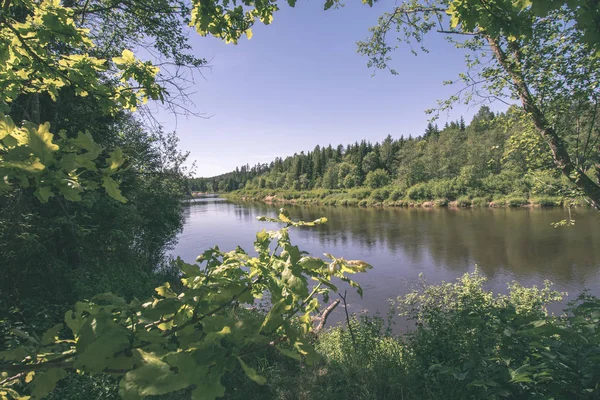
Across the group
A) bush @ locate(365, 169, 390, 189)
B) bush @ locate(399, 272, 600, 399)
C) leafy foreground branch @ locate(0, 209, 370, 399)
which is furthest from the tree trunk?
bush @ locate(365, 169, 390, 189)

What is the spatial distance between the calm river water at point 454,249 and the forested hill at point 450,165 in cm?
366

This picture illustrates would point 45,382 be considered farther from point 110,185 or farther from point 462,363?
point 462,363

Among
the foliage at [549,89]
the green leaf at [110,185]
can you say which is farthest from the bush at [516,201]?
the green leaf at [110,185]

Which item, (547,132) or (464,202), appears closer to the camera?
(547,132)

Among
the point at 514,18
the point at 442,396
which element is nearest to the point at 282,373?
the point at 442,396

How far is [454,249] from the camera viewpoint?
17.1m

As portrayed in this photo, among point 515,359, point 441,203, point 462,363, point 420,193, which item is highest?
point 420,193

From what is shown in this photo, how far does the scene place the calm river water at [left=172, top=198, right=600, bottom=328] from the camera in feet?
39.5

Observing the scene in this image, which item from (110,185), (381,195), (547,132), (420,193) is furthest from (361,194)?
(110,185)

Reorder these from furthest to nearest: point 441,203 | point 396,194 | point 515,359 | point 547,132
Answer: point 396,194, point 441,203, point 547,132, point 515,359

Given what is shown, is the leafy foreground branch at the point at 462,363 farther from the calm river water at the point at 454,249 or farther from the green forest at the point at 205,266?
the calm river water at the point at 454,249

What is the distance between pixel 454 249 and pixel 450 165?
1559 inches

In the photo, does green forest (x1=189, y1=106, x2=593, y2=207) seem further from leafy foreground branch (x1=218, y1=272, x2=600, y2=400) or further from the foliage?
leafy foreground branch (x1=218, y1=272, x2=600, y2=400)

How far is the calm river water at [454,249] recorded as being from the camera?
12.0 m
